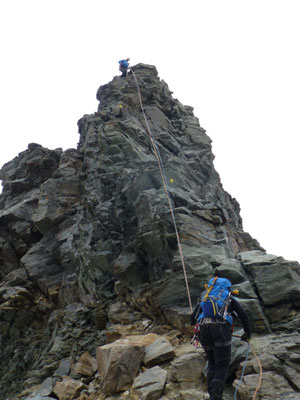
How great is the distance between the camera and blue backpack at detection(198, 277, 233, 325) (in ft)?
19.9

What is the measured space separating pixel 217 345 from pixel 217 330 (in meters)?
0.32

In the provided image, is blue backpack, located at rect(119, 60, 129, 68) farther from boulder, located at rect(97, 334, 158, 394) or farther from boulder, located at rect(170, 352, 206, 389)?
boulder, located at rect(170, 352, 206, 389)

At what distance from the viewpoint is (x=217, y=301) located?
245 inches

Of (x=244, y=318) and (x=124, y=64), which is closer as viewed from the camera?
(x=244, y=318)

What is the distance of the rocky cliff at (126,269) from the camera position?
7457 millimetres

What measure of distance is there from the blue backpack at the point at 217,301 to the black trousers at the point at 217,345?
0.18 metres

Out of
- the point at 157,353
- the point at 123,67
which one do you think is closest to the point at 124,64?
the point at 123,67

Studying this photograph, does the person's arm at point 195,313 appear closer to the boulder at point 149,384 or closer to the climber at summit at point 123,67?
the boulder at point 149,384

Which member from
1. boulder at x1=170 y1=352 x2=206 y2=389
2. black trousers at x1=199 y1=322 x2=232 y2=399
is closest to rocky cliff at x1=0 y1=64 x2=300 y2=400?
boulder at x1=170 y1=352 x2=206 y2=389

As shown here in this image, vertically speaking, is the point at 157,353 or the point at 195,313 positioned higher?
the point at 195,313

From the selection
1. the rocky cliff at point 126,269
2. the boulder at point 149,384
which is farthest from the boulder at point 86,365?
the boulder at point 149,384

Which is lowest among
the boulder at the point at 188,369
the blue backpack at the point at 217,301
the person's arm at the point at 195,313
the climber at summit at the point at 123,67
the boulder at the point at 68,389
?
the boulder at the point at 68,389

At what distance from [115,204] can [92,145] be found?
605 centimetres

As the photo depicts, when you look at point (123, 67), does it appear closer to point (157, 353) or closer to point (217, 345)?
point (157, 353)
